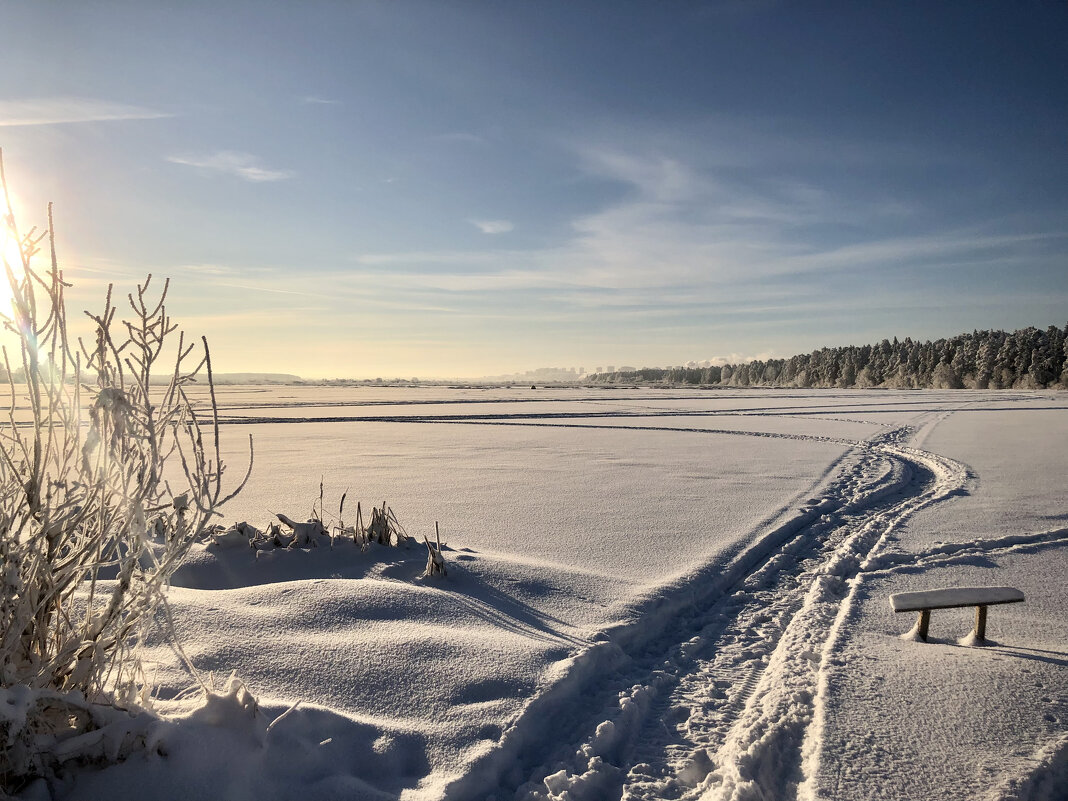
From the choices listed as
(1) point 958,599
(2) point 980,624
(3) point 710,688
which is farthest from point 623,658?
(2) point 980,624

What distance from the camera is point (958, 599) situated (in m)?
3.63

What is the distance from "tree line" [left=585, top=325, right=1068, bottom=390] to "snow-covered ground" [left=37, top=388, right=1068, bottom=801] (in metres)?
67.7

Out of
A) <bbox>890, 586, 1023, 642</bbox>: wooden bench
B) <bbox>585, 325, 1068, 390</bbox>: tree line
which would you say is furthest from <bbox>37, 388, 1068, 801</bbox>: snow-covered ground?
<bbox>585, 325, 1068, 390</bbox>: tree line

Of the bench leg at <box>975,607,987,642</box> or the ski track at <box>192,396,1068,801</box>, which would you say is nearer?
the ski track at <box>192,396,1068,801</box>

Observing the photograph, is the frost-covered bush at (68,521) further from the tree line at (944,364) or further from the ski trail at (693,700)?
the tree line at (944,364)

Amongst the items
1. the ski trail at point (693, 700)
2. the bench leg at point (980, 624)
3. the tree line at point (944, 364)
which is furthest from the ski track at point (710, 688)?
the tree line at point (944, 364)

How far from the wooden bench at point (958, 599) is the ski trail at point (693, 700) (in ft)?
1.81

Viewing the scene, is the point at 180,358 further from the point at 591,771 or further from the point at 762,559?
the point at 762,559

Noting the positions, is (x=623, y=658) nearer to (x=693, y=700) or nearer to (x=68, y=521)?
(x=693, y=700)

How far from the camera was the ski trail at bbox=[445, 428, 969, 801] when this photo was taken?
257cm

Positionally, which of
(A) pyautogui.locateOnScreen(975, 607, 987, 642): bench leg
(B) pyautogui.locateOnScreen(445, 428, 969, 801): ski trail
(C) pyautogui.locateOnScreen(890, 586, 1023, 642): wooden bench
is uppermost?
(C) pyautogui.locateOnScreen(890, 586, 1023, 642): wooden bench

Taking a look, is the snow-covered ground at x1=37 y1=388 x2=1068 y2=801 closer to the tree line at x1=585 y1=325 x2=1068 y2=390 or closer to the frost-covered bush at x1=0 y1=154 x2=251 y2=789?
the frost-covered bush at x1=0 y1=154 x2=251 y2=789

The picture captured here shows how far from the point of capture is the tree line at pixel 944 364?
59406mm

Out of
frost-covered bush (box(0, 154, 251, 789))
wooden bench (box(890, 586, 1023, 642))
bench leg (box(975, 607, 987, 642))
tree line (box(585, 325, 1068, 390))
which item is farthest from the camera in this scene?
tree line (box(585, 325, 1068, 390))
